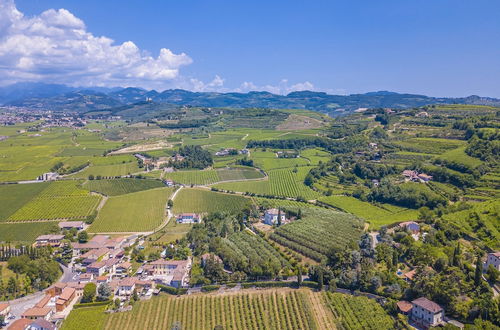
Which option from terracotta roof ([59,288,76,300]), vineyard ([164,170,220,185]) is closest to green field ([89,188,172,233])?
vineyard ([164,170,220,185])

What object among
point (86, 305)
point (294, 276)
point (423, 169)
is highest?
point (423, 169)

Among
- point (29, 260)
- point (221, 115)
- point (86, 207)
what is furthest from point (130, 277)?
point (221, 115)

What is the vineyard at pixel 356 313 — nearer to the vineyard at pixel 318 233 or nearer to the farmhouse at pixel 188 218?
the vineyard at pixel 318 233

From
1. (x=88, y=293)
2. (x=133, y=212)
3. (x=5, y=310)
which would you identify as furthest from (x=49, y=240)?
(x=88, y=293)

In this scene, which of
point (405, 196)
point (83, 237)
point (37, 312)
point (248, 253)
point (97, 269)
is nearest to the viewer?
point (37, 312)

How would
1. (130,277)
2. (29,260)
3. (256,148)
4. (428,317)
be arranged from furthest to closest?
(256,148)
(29,260)
(130,277)
(428,317)

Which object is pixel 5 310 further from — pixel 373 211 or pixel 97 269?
pixel 373 211

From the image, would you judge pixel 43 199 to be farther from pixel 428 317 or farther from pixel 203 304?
pixel 428 317
